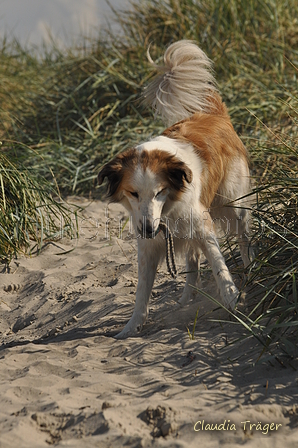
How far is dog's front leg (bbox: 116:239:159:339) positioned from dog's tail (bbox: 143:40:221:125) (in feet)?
4.80

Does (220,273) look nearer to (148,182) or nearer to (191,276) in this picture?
(191,276)

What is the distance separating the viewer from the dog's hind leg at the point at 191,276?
172 inches

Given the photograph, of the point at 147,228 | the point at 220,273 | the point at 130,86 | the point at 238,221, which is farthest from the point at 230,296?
the point at 130,86

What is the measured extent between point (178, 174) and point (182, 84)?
56.2 inches

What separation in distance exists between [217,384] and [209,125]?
93.7 inches

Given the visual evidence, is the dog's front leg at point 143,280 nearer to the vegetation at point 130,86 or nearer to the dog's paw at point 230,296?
the dog's paw at point 230,296

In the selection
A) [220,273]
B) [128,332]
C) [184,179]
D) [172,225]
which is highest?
[184,179]

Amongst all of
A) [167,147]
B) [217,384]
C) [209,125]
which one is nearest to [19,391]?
[217,384]

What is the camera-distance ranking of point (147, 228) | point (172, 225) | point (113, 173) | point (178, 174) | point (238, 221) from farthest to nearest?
point (238, 221)
point (172, 225)
point (113, 173)
point (178, 174)
point (147, 228)

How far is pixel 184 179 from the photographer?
151 inches

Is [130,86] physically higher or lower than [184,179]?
higher

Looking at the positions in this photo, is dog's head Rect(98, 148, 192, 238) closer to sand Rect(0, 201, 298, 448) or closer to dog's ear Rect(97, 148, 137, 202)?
dog's ear Rect(97, 148, 137, 202)

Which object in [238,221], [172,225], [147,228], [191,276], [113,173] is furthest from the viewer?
[238,221]

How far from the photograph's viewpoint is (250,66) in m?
8.62
